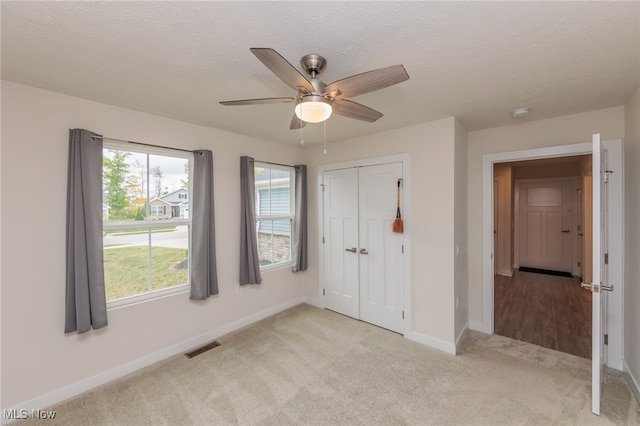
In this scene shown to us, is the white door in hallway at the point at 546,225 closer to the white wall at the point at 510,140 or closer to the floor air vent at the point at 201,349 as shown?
the white wall at the point at 510,140

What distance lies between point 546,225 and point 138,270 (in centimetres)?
768

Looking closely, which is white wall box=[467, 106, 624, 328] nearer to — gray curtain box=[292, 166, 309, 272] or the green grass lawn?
gray curtain box=[292, 166, 309, 272]

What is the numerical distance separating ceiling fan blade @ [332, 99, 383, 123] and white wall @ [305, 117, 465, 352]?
1.29 m

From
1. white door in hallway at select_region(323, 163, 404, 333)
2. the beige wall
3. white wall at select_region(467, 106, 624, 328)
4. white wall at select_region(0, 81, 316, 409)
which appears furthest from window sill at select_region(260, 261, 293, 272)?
the beige wall

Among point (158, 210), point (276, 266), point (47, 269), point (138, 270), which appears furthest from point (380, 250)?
point (47, 269)

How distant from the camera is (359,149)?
350 cm

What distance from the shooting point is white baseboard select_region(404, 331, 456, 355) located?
2765mm

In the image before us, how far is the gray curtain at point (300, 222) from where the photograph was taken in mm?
3973

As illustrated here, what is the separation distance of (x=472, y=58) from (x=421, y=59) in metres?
0.31

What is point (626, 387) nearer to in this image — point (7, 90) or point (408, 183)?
point (408, 183)

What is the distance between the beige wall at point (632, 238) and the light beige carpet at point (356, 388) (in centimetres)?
31

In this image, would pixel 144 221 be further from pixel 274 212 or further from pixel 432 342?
pixel 432 342

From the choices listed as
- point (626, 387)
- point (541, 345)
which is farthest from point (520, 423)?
point (541, 345)

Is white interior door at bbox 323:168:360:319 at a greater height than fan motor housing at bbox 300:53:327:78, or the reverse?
fan motor housing at bbox 300:53:327:78
